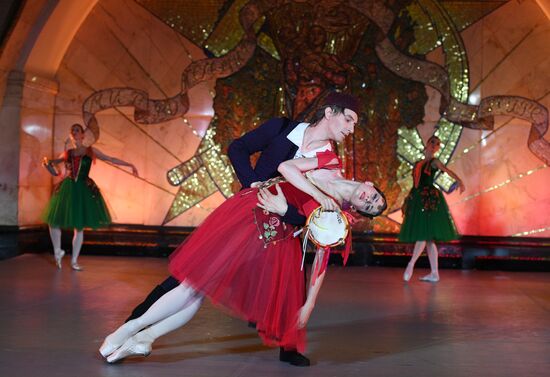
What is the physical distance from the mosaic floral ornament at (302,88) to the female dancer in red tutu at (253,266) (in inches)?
287

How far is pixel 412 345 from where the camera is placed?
19.9 ft

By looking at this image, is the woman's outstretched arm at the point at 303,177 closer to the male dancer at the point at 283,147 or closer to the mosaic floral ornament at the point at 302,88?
the male dancer at the point at 283,147

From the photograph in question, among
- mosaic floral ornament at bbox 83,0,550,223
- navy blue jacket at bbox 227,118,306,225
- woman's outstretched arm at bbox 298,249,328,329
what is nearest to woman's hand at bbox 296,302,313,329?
woman's outstretched arm at bbox 298,249,328,329

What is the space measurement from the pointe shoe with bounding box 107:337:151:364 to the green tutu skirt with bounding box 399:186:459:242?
5836mm

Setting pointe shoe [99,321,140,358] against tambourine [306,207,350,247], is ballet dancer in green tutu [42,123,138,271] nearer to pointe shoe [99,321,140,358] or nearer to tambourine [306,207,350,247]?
pointe shoe [99,321,140,358]

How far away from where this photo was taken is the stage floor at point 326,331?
5188 mm

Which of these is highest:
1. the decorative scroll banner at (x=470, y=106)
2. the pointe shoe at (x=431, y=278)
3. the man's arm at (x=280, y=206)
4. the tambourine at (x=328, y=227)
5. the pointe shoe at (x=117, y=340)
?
the decorative scroll banner at (x=470, y=106)

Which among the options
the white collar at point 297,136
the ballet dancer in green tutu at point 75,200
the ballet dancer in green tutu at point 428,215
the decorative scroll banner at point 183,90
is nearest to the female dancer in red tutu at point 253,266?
the white collar at point 297,136

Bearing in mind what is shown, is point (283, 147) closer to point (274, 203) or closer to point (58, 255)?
point (274, 203)

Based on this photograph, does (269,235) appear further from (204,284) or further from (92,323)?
(92,323)

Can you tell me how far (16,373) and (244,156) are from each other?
1.88 metres

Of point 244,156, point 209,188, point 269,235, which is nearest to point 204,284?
point 269,235

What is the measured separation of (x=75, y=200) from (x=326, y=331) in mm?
5024

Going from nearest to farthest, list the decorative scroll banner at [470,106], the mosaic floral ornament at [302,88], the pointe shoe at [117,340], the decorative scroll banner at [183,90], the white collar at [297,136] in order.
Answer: the pointe shoe at [117,340]
the white collar at [297,136]
the decorative scroll banner at [470,106]
the mosaic floral ornament at [302,88]
the decorative scroll banner at [183,90]
